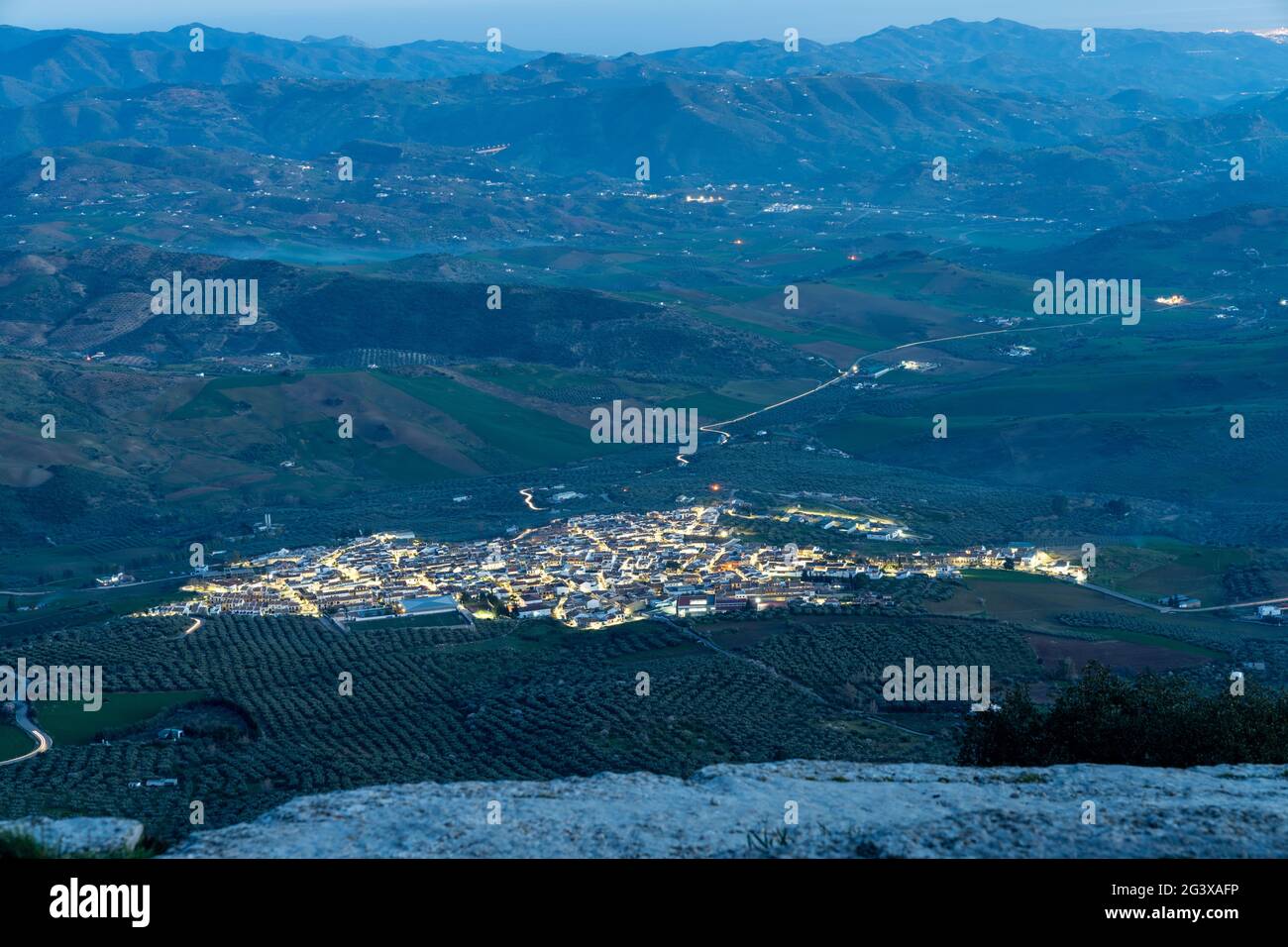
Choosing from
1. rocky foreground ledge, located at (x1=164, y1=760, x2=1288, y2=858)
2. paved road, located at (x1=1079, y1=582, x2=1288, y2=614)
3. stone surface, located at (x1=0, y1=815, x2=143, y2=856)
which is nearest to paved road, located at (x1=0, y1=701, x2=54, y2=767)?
stone surface, located at (x1=0, y1=815, x2=143, y2=856)

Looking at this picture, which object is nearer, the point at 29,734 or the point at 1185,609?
the point at 29,734

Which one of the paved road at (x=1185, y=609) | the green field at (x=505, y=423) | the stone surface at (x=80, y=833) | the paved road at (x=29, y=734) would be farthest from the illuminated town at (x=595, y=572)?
the stone surface at (x=80, y=833)

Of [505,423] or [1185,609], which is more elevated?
[505,423]

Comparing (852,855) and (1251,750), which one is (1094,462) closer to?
(1251,750)

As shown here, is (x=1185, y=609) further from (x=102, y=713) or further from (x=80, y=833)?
(x=80, y=833)

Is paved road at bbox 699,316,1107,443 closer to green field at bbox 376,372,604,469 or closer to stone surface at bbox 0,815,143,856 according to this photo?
green field at bbox 376,372,604,469

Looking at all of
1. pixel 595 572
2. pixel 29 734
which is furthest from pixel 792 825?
pixel 595 572
